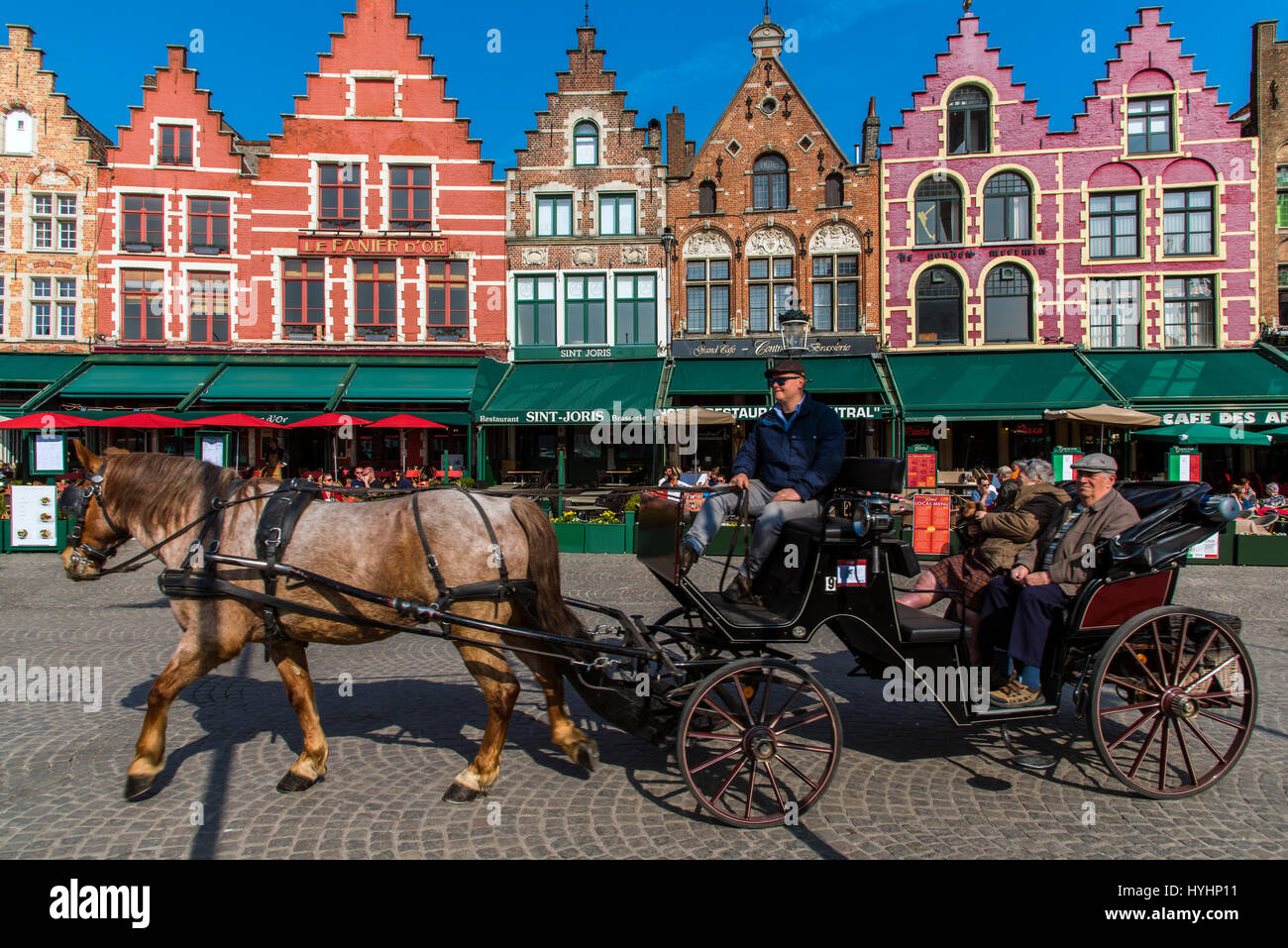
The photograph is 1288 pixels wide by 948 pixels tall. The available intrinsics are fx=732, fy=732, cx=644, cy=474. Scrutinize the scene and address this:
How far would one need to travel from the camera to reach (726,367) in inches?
806

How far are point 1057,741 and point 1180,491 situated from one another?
1.71 meters

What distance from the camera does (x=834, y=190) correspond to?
69.5 feet

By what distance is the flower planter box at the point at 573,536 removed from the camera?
13.7 meters

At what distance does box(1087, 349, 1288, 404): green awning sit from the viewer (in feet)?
58.5

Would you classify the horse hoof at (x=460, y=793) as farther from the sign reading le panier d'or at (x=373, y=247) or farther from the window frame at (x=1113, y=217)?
the window frame at (x=1113, y=217)

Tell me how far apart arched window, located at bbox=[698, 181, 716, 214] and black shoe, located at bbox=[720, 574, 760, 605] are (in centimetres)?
1901

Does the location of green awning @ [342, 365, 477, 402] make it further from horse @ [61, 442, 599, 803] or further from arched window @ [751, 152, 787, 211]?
horse @ [61, 442, 599, 803]

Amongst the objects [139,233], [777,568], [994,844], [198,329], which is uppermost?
[139,233]

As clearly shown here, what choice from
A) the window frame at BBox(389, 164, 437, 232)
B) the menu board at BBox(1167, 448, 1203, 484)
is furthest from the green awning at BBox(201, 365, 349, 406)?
the menu board at BBox(1167, 448, 1203, 484)

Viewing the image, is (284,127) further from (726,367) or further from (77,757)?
(77,757)

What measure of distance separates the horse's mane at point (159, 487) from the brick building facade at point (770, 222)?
17.8m

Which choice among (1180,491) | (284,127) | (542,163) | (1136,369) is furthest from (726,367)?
(1180,491)

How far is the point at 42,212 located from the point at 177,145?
170 inches

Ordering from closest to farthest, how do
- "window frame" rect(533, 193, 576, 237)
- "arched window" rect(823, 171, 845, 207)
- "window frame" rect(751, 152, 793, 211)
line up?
"arched window" rect(823, 171, 845, 207), "window frame" rect(751, 152, 793, 211), "window frame" rect(533, 193, 576, 237)
